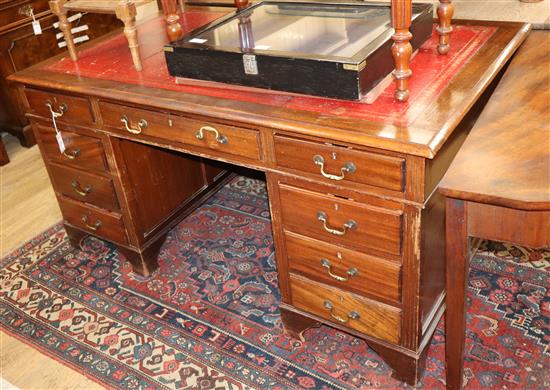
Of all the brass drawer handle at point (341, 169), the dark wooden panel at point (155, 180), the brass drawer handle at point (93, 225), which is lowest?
the brass drawer handle at point (93, 225)

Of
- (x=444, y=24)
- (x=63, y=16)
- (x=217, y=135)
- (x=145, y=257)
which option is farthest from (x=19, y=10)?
(x=444, y=24)

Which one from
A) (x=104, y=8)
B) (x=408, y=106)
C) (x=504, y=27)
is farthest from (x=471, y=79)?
(x=104, y=8)

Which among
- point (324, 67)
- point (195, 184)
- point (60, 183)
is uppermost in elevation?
point (324, 67)

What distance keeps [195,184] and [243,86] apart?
1.04 meters

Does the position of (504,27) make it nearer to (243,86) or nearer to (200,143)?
(243,86)

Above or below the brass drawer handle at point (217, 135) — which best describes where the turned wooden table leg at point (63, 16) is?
above

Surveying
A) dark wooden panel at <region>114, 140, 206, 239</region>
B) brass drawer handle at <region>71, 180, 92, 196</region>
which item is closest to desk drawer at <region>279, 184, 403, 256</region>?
dark wooden panel at <region>114, 140, 206, 239</region>

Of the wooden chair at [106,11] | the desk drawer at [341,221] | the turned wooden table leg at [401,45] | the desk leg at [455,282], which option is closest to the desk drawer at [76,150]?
the wooden chair at [106,11]

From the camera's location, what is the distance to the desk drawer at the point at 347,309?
1.77 m

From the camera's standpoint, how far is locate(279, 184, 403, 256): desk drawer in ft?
5.21

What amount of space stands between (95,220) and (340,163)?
4.29 ft

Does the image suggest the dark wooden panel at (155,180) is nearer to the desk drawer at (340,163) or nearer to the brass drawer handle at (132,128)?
the brass drawer handle at (132,128)

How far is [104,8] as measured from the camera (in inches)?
86.5

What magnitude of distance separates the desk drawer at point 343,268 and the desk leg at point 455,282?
167mm
